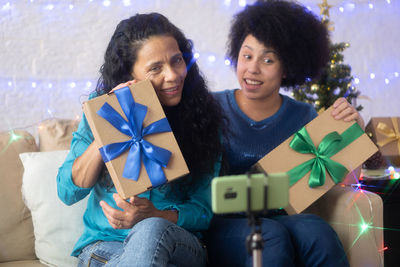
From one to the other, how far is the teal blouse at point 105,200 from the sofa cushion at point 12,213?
316 mm

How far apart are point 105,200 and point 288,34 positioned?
0.88 meters

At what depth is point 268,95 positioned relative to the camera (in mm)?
1673

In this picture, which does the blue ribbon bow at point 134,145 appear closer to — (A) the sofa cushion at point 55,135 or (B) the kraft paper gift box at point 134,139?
(B) the kraft paper gift box at point 134,139

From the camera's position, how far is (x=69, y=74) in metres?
2.30

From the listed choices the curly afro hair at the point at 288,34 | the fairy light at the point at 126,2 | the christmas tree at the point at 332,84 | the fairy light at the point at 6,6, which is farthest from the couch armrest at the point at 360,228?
the fairy light at the point at 6,6

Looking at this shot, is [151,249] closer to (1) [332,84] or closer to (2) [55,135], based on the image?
(2) [55,135]

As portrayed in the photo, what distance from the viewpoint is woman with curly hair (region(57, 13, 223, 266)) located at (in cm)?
116

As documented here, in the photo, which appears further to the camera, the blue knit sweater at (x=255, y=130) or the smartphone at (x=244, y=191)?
the blue knit sweater at (x=255, y=130)

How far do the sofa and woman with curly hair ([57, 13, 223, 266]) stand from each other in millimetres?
186

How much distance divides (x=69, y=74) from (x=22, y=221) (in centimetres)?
93

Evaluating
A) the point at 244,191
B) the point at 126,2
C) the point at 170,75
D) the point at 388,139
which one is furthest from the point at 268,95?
the point at 126,2

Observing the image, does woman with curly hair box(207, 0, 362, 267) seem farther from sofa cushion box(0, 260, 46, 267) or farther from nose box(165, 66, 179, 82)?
sofa cushion box(0, 260, 46, 267)

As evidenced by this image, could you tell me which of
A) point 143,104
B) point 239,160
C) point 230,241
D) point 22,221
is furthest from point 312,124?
point 22,221

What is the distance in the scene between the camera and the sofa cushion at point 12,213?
60.4 inches
